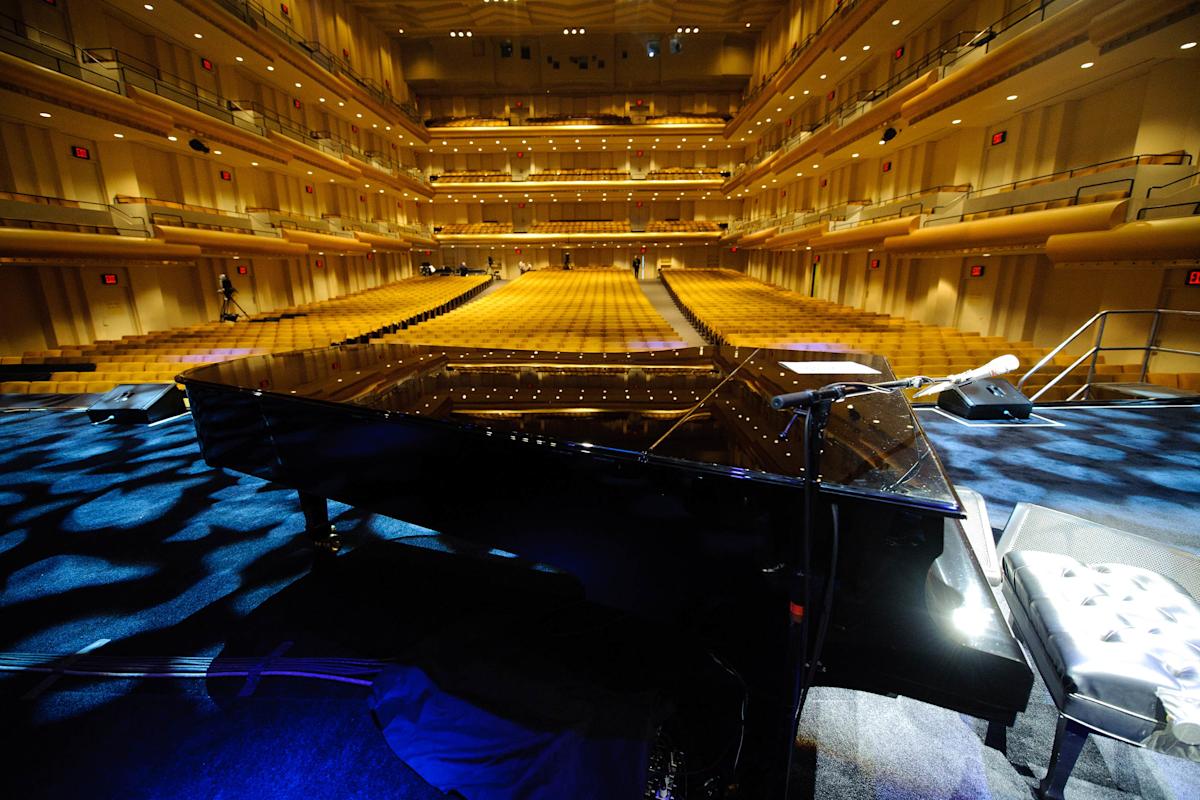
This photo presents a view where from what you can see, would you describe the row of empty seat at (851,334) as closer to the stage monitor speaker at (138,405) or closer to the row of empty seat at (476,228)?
the stage monitor speaker at (138,405)

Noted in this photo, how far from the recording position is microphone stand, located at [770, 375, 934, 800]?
36.1 inches

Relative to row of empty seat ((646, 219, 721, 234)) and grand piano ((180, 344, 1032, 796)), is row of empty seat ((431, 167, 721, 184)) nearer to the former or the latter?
row of empty seat ((646, 219, 721, 234))

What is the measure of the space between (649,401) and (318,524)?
1.68m

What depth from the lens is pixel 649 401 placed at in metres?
→ 1.88

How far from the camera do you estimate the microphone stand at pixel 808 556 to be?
0.92 metres

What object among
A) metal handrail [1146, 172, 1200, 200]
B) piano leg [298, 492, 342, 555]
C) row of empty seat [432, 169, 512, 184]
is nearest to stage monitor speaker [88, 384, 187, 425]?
piano leg [298, 492, 342, 555]

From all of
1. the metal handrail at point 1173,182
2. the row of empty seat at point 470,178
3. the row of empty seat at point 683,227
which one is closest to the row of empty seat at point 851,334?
the metal handrail at point 1173,182

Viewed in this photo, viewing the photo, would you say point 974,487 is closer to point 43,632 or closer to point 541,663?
point 541,663

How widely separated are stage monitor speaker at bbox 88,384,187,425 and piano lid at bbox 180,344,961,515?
8.27 ft

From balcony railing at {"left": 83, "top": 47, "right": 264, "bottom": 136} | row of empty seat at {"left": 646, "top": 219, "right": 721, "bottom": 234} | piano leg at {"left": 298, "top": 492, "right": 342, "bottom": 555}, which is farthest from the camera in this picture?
row of empty seat at {"left": 646, "top": 219, "right": 721, "bottom": 234}

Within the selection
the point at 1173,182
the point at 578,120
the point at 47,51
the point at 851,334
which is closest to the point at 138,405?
the point at 47,51

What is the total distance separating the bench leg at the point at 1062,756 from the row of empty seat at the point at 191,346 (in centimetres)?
700

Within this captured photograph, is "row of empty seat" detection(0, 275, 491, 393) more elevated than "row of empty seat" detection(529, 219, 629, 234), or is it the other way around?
"row of empty seat" detection(529, 219, 629, 234)

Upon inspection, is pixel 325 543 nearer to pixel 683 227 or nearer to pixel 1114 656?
pixel 1114 656
